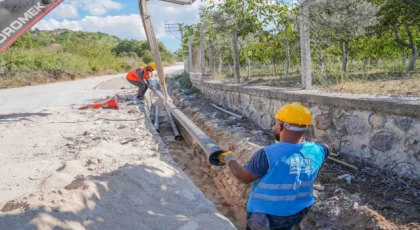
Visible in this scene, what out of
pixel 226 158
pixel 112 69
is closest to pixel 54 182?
pixel 226 158

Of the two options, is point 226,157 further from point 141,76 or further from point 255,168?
point 141,76

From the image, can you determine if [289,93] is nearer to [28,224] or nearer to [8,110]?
[28,224]

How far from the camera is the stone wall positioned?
3383 millimetres

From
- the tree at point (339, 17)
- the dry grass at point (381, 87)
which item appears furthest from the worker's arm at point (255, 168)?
the tree at point (339, 17)

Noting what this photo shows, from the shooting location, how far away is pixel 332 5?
20.2ft

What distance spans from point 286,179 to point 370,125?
2.39 metres

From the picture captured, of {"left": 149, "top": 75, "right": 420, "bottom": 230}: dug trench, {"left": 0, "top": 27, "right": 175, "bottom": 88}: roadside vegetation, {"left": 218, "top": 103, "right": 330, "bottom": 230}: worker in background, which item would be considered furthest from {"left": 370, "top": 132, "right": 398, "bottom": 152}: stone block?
{"left": 0, "top": 27, "right": 175, "bottom": 88}: roadside vegetation

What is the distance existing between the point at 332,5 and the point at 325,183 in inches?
159

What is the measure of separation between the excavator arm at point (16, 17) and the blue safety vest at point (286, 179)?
2644 millimetres

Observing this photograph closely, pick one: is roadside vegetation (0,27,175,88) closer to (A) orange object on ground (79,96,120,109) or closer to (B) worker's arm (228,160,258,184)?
(A) orange object on ground (79,96,120,109)

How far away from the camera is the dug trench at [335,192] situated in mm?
2914

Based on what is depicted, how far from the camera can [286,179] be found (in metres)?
2.00

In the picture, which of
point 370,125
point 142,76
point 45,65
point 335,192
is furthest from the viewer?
point 45,65

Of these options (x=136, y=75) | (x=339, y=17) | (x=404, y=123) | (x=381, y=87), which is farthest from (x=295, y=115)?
(x=136, y=75)
